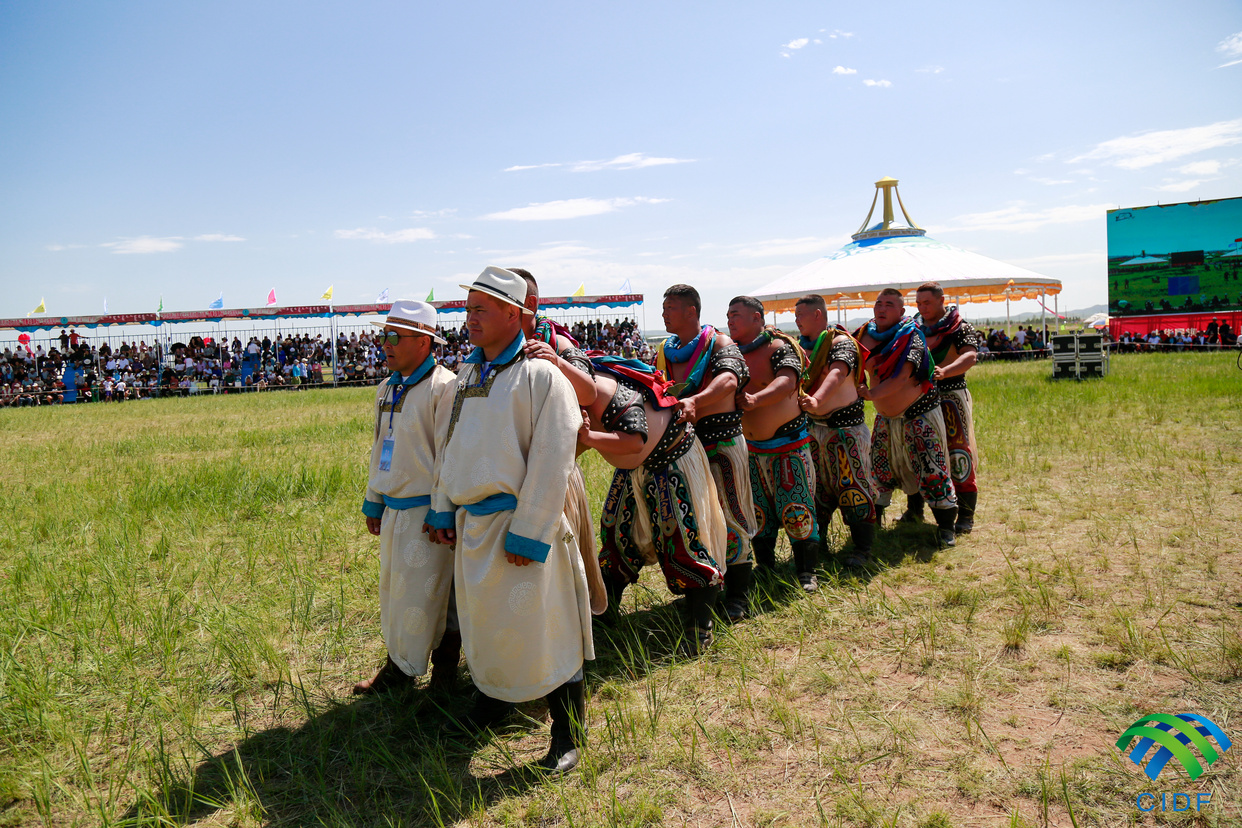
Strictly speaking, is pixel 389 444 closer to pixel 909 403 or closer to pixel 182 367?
pixel 909 403

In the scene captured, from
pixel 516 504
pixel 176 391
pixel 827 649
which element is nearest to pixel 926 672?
pixel 827 649

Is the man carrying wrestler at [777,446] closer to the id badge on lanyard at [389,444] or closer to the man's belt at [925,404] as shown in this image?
the man's belt at [925,404]

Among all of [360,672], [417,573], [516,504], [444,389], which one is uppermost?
[444,389]

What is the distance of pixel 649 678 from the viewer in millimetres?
3629

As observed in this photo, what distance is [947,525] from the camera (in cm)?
566

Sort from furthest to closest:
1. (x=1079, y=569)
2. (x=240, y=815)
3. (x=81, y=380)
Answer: (x=81, y=380), (x=1079, y=569), (x=240, y=815)

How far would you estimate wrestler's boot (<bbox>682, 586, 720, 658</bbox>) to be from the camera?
158 inches

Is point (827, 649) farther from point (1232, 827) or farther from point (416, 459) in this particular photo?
point (416, 459)

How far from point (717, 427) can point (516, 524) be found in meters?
1.99

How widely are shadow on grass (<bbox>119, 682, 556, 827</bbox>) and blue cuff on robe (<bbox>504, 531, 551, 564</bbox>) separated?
0.82 meters

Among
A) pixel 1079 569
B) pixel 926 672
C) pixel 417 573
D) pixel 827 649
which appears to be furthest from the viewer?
pixel 1079 569

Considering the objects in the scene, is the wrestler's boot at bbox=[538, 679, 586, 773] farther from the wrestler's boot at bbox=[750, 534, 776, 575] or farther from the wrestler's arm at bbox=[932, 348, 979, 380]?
the wrestler's arm at bbox=[932, 348, 979, 380]

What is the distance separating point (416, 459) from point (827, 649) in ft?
7.48

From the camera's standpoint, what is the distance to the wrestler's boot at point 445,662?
3662mm
